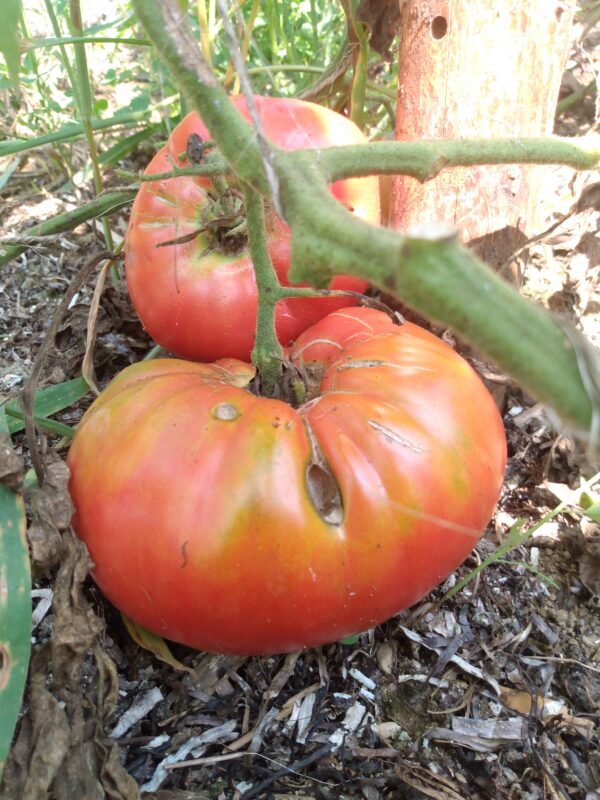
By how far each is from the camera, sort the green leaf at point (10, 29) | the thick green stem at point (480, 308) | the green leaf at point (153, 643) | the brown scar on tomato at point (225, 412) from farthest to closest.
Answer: the green leaf at point (153, 643) < the brown scar on tomato at point (225, 412) < the green leaf at point (10, 29) < the thick green stem at point (480, 308)

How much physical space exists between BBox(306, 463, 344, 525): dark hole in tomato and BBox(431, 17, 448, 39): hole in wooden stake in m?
0.91

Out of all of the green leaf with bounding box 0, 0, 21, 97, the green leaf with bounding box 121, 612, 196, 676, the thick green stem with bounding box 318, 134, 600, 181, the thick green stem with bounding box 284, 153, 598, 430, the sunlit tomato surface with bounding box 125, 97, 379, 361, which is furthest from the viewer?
the sunlit tomato surface with bounding box 125, 97, 379, 361

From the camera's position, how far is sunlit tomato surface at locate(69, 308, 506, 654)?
3.15 feet

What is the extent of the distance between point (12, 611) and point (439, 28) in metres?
1.28

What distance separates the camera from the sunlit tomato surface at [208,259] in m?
1.30

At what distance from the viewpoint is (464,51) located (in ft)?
4.39

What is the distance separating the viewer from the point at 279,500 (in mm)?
957

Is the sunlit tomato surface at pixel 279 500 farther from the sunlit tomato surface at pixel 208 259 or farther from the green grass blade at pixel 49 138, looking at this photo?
the green grass blade at pixel 49 138

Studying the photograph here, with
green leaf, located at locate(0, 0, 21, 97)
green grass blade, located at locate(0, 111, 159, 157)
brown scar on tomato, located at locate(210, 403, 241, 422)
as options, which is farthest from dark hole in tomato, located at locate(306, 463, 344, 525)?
green grass blade, located at locate(0, 111, 159, 157)

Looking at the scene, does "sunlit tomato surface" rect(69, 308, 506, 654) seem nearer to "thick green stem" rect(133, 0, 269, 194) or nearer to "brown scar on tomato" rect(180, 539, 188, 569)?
"brown scar on tomato" rect(180, 539, 188, 569)

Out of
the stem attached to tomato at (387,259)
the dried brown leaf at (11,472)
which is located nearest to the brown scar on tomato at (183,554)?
the dried brown leaf at (11,472)

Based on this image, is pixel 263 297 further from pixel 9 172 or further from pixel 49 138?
pixel 9 172

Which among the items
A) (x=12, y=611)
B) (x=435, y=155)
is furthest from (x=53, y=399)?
(x=435, y=155)

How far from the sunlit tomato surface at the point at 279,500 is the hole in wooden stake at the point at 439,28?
0.70m
